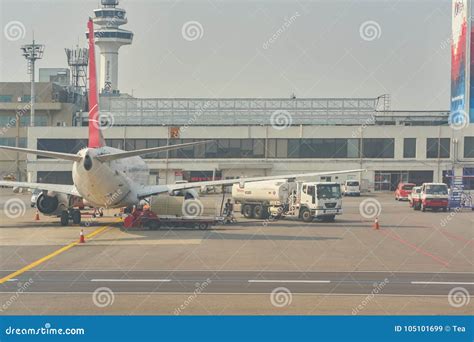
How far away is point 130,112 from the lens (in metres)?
116

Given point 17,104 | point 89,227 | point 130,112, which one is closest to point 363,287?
point 89,227

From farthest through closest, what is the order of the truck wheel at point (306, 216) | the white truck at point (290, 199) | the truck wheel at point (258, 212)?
the truck wheel at point (258, 212) < the truck wheel at point (306, 216) < the white truck at point (290, 199)

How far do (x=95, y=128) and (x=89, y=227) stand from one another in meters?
8.56

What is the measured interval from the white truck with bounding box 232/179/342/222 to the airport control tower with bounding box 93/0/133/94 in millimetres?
123437

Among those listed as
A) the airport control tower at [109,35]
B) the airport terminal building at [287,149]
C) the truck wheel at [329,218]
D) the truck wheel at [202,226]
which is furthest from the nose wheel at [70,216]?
the airport control tower at [109,35]

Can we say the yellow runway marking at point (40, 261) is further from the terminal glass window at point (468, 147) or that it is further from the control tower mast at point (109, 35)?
the control tower mast at point (109, 35)

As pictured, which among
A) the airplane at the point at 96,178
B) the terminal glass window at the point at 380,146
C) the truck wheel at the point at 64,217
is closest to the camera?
the airplane at the point at 96,178

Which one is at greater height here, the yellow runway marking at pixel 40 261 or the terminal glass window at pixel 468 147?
the terminal glass window at pixel 468 147

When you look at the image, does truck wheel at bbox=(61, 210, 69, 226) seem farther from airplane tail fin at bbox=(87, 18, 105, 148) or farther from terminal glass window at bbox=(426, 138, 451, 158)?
terminal glass window at bbox=(426, 138, 451, 158)

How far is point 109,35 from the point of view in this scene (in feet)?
586

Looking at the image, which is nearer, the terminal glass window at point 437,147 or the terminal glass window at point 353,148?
the terminal glass window at point 437,147

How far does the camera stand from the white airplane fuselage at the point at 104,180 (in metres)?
40.4

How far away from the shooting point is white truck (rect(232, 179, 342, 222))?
5325 centimetres

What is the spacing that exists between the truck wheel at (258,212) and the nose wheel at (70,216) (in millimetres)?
14605
